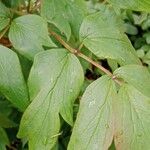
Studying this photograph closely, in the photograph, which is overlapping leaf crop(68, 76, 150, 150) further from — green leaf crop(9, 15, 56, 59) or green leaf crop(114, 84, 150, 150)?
green leaf crop(9, 15, 56, 59)

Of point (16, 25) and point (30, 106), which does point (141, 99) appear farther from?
point (16, 25)

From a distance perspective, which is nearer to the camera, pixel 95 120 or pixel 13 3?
pixel 95 120

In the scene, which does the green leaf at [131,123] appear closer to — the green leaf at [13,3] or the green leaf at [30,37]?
the green leaf at [30,37]

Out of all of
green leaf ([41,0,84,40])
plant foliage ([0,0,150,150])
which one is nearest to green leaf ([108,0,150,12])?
plant foliage ([0,0,150,150])

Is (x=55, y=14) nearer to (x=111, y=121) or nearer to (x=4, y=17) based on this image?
(x=4, y=17)

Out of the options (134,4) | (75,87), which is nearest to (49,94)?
(75,87)

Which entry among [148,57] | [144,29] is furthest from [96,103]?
[144,29]
